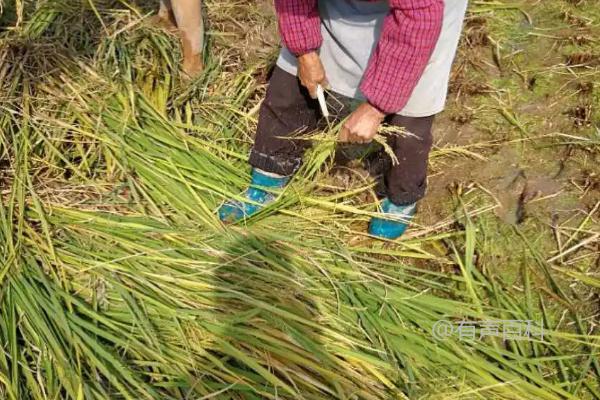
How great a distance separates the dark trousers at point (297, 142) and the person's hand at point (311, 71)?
4.2 inches

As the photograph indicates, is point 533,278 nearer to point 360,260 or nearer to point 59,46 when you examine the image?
point 360,260

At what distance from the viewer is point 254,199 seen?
1.96 m

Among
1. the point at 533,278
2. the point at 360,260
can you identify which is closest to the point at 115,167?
the point at 360,260

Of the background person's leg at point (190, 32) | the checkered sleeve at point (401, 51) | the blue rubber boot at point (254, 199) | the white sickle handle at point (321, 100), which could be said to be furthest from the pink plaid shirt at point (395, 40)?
the background person's leg at point (190, 32)

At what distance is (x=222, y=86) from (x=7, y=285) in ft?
3.53

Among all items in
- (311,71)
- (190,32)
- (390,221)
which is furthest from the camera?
(190,32)

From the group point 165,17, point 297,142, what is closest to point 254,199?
point 297,142

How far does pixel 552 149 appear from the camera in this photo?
7.30 feet

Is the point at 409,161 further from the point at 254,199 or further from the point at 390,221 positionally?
the point at 254,199

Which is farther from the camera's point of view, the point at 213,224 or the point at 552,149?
the point at 552,149

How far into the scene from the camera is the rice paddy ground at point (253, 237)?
1.53 meters

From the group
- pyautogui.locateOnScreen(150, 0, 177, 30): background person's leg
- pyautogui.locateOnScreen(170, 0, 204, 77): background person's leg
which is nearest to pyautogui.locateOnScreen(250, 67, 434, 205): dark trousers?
pyautogui.locateOnScreen(170, 0, 204, 77): background person's leg

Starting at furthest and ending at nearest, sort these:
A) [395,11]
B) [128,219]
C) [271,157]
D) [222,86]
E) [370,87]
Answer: [222,86] → [271,157] → [128,219] → [370,87] → [395,11]

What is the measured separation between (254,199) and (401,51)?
728 mm
